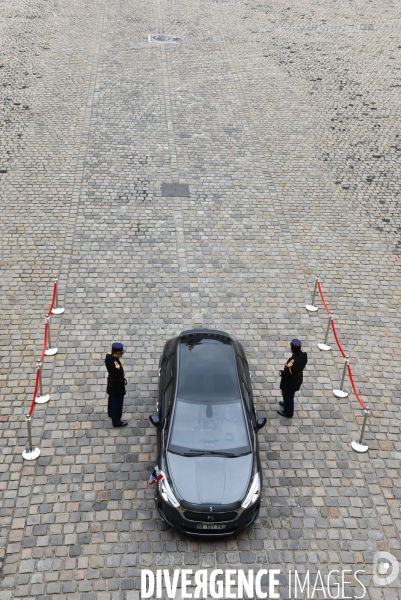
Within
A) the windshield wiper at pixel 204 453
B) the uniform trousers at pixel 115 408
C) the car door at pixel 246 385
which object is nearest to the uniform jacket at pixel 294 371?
the car door at pixel 246 385

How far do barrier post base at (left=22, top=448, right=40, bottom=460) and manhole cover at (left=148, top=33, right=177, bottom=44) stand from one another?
2011cm

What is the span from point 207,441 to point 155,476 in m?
0.83

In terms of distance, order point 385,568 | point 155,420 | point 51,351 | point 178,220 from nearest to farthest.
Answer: point 385,568 < point 155,420 < point 51,351 < point 178,220

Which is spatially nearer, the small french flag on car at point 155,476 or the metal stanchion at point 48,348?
the small french flag on car at point 155,476

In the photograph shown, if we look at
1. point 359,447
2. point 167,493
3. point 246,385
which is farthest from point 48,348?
point 359,447

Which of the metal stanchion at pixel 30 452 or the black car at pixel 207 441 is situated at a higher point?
the black car at pixel 207 441

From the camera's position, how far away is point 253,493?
7.39 m

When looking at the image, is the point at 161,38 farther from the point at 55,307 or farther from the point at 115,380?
the point at 115,380

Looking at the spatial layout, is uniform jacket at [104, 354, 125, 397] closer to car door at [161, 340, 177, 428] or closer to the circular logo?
car door at [161, 340, 177, 428]

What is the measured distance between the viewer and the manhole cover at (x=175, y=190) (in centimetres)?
1480

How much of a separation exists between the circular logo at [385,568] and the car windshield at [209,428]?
2131 mm

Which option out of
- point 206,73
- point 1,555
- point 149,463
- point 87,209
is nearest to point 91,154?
point 87,209

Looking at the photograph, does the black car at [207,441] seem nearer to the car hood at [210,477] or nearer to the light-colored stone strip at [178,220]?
the car hood at [210,477]

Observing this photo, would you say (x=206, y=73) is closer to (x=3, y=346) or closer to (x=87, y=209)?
(x=87, y=209)
